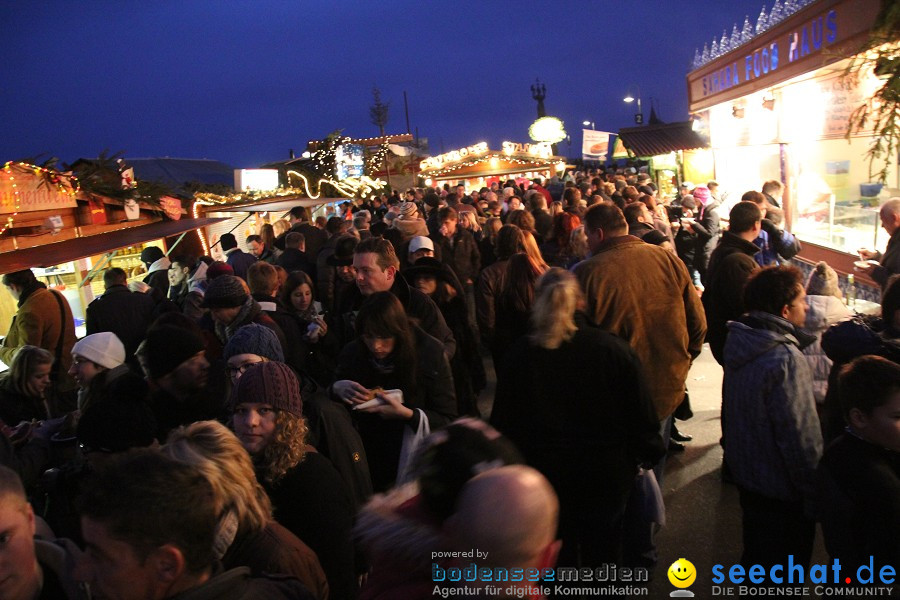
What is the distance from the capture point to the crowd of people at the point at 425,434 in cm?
174

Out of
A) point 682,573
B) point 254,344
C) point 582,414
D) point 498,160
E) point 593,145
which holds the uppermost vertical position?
point 498,160

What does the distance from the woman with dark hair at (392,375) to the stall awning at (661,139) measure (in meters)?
16.0

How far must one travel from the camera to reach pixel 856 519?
2.55 m

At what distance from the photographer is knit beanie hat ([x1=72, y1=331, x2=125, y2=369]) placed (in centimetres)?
401

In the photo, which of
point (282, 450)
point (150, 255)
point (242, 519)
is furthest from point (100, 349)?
point (150, 255)

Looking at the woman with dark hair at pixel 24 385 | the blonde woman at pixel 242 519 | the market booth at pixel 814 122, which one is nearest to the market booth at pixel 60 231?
the woman with dark hair at pixel 24 385

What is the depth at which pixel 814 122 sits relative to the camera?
9.74m

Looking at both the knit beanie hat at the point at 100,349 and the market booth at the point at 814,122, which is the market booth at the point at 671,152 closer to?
the market booth at the point at 814,122

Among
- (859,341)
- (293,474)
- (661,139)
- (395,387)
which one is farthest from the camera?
(661,139)

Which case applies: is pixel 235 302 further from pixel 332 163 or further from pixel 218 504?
pixel 332 163

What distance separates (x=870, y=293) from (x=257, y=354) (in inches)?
277

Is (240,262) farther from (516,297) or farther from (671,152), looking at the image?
(671,152)

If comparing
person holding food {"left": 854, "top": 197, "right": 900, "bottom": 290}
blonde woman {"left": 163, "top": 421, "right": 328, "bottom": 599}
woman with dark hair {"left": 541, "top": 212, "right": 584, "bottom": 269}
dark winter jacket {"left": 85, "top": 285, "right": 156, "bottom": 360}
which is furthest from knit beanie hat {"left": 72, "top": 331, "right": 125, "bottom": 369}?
person holding food {"left": 854, "top": 197, "right": 900, "bottom": 290}

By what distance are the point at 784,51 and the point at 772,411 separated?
8579 millimetres
